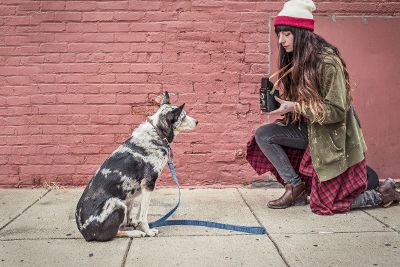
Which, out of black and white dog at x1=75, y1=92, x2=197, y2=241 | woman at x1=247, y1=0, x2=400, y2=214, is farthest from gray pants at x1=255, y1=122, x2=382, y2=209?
black and white dog at x1=75, y1=92, x2=197, y2=241

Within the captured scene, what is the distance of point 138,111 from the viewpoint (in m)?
5.68

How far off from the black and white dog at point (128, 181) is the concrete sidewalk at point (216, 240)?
17 cm

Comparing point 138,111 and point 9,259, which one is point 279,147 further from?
point 9,259

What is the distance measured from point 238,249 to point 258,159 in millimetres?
1535

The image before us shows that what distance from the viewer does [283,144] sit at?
15.4 ft

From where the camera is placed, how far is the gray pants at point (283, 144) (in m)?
4.67

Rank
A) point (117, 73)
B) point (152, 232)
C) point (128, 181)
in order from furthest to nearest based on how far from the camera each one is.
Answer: point (117, 73) → point (152, 232) → point (128, 181)

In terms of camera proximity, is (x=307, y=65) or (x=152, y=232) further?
(x=307, y=65)

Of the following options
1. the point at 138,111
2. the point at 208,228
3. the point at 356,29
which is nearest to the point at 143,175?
the point at 208,228

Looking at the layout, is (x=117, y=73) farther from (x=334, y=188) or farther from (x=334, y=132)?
(x=334, y=188)

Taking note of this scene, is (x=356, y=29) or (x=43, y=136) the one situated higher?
(x=356, y=29)

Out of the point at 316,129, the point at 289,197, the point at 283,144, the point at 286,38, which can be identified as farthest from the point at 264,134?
the point at 286,38

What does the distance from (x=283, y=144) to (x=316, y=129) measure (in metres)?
0.42

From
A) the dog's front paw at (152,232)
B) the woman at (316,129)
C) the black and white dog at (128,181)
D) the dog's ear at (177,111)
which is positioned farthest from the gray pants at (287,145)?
the dog's front paw at (152,232)
